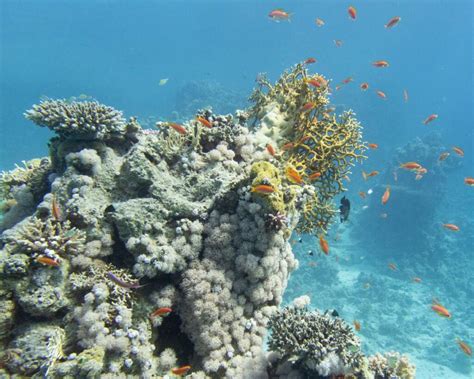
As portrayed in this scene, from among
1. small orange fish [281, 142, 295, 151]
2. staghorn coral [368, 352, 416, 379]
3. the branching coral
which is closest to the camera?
the branching coral

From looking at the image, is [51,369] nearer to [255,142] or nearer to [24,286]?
[24,286]

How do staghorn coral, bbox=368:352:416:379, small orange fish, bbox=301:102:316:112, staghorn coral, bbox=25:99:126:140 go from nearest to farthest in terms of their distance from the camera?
staghorn coral, bbox=368:352:416:379 → staghorn coral, bbox=25:99:126:140 → small orange fish, bbox=301:102:316:112

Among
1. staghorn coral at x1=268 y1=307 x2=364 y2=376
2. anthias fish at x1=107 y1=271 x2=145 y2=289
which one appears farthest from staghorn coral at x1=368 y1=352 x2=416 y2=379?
anthias fish at x1=107 y1=271 x2=145 y2=289

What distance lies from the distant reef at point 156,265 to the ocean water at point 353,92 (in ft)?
23.7

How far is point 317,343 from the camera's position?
3697mm

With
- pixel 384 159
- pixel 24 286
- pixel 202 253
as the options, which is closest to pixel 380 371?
pixel 202 253

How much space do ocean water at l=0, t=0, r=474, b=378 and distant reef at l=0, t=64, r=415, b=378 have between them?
723 cm

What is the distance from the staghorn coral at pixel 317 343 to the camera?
12.0 feet

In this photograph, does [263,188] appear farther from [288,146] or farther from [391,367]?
[391,367]

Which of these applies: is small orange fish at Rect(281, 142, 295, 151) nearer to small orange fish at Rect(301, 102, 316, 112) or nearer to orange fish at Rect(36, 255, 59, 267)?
small orange fish at Rect(301, 102, 316, 112)

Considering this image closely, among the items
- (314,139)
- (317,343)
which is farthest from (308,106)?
(317,343)

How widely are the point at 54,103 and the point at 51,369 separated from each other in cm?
434

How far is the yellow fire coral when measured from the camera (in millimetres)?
6102

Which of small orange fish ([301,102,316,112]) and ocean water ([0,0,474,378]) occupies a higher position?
ocean water ([0,0,474,378])
